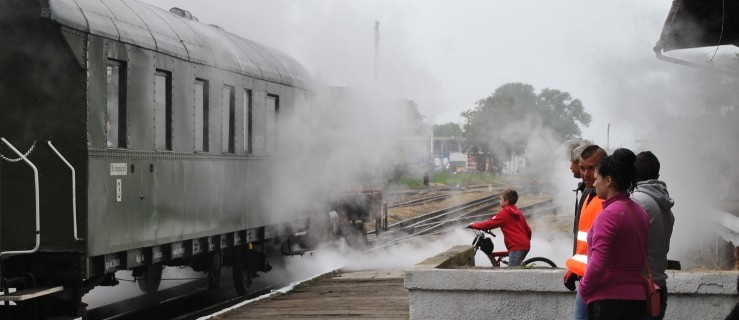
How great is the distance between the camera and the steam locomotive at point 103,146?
29.9 feet

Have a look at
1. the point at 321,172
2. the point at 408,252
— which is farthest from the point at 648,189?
the point at 408,252

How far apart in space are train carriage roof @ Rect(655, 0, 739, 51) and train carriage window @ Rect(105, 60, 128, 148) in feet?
20.4

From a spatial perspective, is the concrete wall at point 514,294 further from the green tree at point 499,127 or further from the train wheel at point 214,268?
the green tree at point 499,127

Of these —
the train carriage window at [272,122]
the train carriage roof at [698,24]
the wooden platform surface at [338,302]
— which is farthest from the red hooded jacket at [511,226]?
the train carriage window at [272,122]

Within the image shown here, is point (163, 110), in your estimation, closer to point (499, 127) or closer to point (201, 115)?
point (201, 115)

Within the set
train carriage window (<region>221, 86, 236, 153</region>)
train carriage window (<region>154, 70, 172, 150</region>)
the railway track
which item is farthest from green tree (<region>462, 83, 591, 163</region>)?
train carriage window (<region>154, 70, 172, 150</region>)

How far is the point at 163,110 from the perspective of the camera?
10.8m

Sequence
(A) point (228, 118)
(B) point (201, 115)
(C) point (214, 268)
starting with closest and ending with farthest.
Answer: (B) point (201, 115)
(A) point (228, 118)
(C) point (214, 268)

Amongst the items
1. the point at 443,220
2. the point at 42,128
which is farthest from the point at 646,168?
the point at 443,220

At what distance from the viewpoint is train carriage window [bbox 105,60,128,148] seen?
9.58 meters

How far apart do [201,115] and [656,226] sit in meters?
7.32

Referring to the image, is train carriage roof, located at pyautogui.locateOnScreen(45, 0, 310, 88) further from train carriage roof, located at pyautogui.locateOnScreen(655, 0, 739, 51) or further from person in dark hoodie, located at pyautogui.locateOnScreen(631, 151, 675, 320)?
person in dark hoodie, located at pyautogui.locateOnScreen(631, 151, 675, 320)

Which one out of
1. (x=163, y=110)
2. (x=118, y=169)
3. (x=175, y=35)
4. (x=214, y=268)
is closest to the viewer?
(x=118, y=169)

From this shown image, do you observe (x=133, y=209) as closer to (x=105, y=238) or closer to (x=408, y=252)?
(x=105, y=238)
